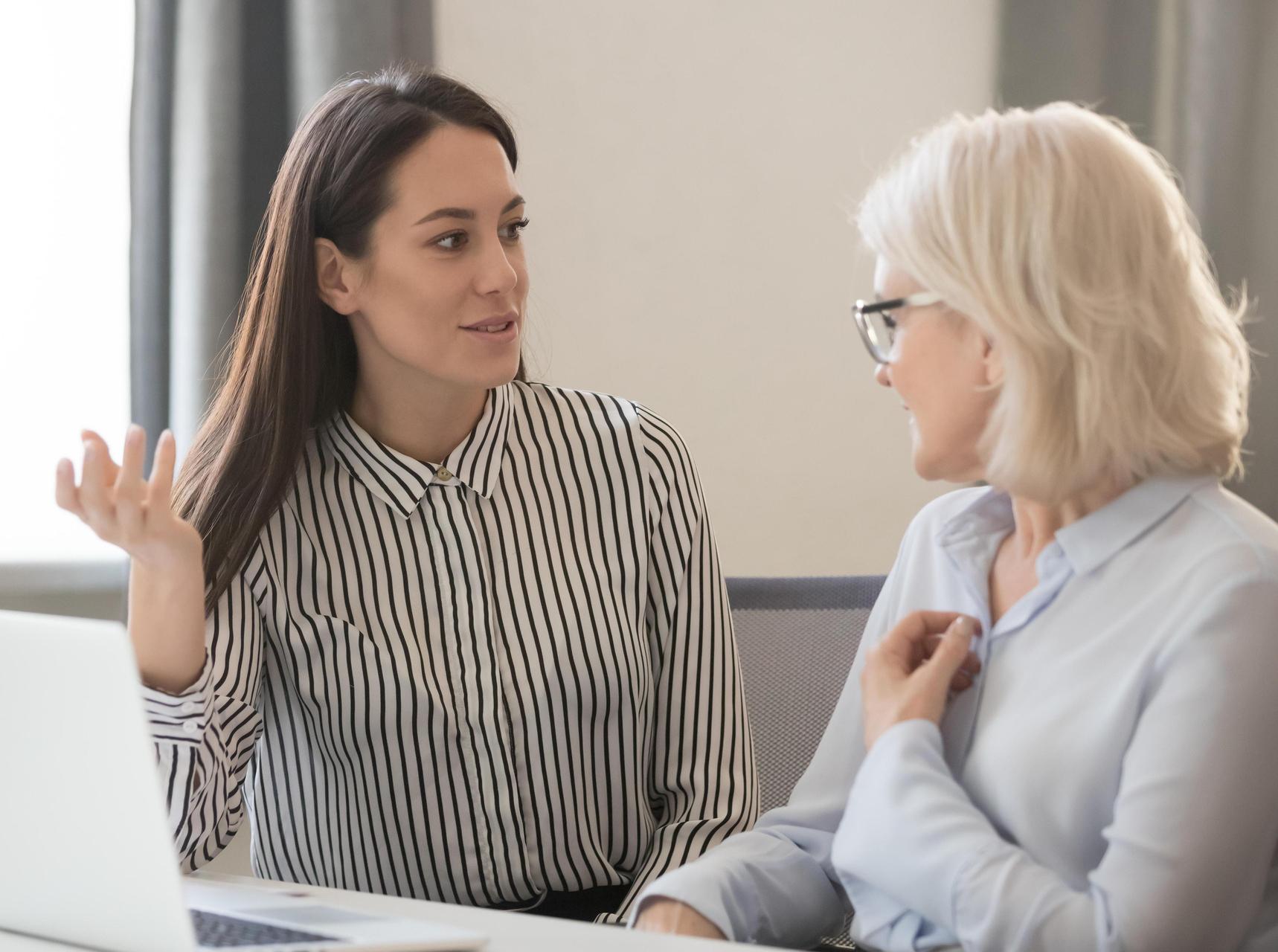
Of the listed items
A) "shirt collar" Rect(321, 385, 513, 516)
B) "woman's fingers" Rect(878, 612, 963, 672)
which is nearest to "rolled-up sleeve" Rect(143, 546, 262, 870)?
"shirt collar" Rect(321, 385, 513, 516)

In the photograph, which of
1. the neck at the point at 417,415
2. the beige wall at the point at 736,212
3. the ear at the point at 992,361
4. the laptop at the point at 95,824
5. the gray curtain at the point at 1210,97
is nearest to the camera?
the laptop at the point at 95,824

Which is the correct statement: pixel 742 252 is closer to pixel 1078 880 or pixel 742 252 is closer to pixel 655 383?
pixel 655 383

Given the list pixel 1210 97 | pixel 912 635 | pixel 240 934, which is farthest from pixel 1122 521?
pixel 1210 97

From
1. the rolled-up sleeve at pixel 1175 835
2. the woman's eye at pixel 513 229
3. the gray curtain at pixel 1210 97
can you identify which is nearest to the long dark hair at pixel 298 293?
the woman's eye at pixel 513 229

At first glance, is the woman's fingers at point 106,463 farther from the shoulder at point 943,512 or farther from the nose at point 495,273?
the shoulder at point 943,512

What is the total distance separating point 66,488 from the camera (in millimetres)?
1146

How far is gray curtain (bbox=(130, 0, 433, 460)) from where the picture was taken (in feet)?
7.33

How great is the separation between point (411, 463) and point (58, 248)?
1.21 metres

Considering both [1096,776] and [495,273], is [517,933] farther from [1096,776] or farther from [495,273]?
[495,273]

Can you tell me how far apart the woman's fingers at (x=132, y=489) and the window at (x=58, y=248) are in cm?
122

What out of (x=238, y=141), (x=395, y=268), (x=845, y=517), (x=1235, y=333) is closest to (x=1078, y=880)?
(x=1235, y=333)

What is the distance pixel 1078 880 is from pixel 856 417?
5.56 feet

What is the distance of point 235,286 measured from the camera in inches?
89.4

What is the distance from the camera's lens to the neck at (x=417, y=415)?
1519 millimetres
